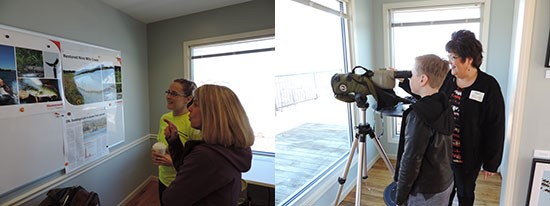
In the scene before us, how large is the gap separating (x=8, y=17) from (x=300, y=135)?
1.67 meters

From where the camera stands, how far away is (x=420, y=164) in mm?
1340

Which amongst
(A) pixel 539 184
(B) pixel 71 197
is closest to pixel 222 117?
(B) pixel 71 197

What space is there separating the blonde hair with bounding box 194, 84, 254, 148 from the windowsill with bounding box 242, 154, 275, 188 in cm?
9

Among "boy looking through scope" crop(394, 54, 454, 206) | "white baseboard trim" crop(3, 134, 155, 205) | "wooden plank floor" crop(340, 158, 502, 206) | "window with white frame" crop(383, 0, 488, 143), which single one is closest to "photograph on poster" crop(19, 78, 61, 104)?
"white baseboard trim" crop(3, 134, 155, 205)

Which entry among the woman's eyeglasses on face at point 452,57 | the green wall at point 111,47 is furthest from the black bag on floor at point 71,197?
the woman's eyeglasses on face at point 452,57

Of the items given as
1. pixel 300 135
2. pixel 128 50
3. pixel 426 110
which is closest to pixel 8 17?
pixel 128 50

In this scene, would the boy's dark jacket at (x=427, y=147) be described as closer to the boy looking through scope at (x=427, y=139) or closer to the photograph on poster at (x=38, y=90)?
the boy looking through scope at (x=427, y=139)

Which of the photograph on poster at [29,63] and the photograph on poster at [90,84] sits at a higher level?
the photograph on poster at [29,63]

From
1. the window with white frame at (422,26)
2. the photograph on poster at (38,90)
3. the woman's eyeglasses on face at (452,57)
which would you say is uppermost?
the window with white frame at (422,26)

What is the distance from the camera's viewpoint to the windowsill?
851 millimetres

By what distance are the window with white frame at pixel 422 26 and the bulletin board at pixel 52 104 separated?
236 cm

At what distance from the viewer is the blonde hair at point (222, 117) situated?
0.69 metres

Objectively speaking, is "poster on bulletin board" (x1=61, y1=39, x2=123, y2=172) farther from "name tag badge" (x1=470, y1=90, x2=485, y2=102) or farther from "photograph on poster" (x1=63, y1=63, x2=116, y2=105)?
"name tag badge" (x1=470, y1=90, x2=485, y2=102)

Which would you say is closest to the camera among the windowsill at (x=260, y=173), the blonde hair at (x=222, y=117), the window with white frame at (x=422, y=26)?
the blonde hair at (x=222, y=117)
